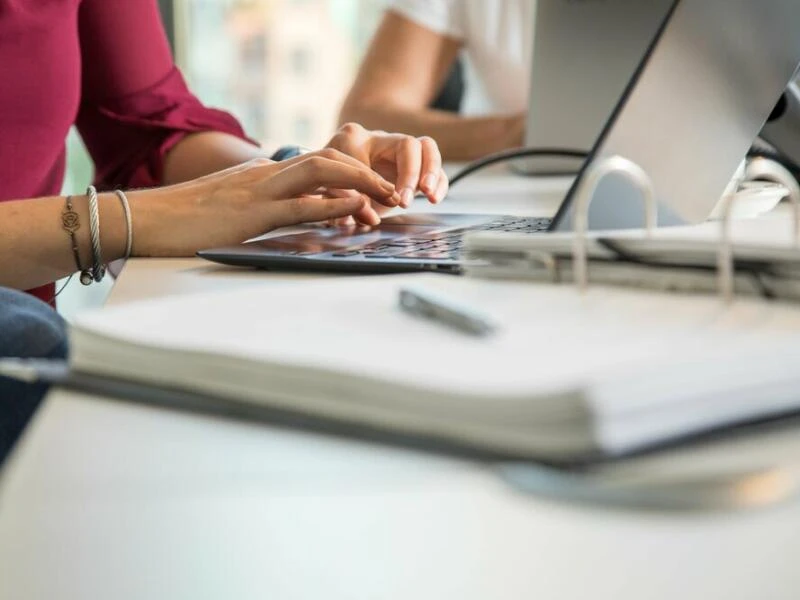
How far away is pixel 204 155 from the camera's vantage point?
1267mm

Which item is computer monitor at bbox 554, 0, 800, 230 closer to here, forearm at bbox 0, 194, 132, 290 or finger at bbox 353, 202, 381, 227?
finger at bbox 353, 202, 381, 227

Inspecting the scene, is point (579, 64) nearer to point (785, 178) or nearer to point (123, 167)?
point (123, 167)

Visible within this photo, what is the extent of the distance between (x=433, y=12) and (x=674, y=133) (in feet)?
4.56

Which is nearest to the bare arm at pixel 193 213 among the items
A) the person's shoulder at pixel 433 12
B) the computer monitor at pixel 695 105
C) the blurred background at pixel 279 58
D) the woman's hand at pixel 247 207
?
the woman's hand at pixel 247 207

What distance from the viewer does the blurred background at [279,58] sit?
319cm

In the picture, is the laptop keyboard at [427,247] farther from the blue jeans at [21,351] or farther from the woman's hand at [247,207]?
the blue jeans at [21,351]

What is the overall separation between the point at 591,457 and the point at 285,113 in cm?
323

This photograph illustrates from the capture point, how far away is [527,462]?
305mm

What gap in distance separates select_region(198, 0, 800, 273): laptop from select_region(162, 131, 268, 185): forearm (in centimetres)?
46

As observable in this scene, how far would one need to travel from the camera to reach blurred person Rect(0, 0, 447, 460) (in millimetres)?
782

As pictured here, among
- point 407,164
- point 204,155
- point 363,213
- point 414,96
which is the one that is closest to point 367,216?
point 363,213

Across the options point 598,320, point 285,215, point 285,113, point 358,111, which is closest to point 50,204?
point 285,215

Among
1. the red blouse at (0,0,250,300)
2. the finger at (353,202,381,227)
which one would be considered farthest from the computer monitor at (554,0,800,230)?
the red blouse at (0,0,250,300)

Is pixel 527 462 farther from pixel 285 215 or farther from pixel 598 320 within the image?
pixel 285 215
